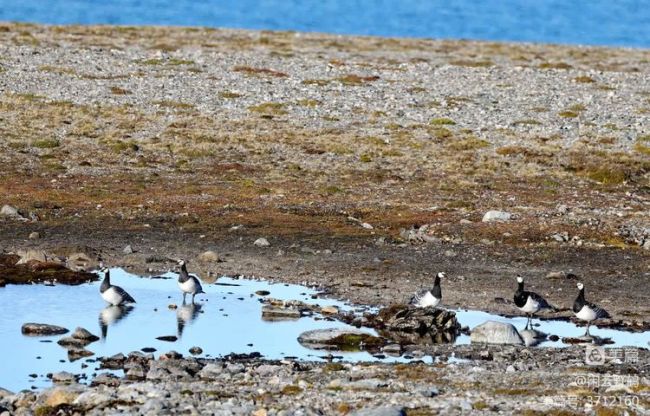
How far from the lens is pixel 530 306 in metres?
26.6

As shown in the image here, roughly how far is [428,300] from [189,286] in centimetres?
520

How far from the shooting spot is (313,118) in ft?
173

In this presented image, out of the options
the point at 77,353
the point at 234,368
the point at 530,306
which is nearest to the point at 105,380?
the point at 234,368

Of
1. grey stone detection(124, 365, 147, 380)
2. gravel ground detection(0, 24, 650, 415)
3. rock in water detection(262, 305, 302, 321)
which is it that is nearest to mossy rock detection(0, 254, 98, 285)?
gravel ground detection(0, 24, 650, 415)

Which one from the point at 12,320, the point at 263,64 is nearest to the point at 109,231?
the point at 12,320

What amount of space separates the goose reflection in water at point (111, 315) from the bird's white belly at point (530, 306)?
27.5 feet

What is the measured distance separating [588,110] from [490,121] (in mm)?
6446

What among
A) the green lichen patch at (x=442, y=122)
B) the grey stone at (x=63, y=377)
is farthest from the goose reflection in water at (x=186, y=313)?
the green lichen patch at (x=442, y=122)

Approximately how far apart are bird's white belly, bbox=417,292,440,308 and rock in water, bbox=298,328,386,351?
2.11 m

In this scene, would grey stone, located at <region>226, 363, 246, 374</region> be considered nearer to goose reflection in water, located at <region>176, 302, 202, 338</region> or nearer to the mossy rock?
goose reflection in water, located at <region>176, 302, 202, 338</region>

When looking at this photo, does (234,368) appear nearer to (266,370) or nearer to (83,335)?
(266,370)

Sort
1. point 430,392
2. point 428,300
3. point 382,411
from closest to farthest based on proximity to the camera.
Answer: point 382,411
point 430,392
point 428,300

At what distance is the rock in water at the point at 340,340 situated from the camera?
79.8 ft

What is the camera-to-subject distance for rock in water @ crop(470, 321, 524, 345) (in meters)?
24.7
